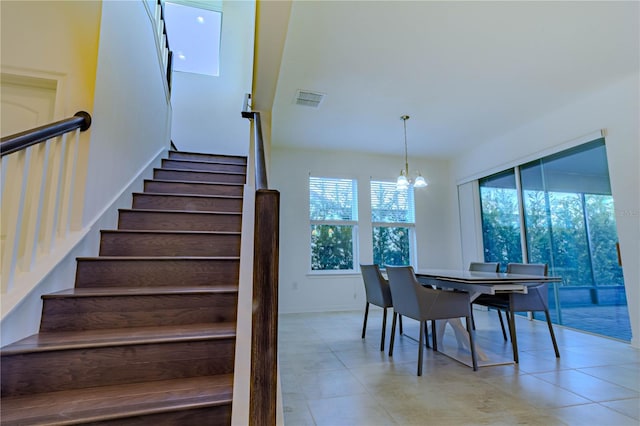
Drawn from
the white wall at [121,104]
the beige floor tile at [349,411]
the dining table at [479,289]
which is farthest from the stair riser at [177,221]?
the dining table at [479,289]

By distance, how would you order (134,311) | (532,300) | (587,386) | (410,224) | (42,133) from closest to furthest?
(42,133)
(134,311)
(587,386)
(532,300)
(410,224)

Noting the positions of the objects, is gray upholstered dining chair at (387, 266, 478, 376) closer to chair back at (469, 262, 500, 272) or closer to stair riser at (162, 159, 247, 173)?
chair back at (469, 262, 500, 272)

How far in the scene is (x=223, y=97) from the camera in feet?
16.9

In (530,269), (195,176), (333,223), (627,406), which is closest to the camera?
(627,406)

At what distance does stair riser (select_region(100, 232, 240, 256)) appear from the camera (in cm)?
215

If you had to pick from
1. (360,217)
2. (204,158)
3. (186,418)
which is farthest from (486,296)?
(204,158)

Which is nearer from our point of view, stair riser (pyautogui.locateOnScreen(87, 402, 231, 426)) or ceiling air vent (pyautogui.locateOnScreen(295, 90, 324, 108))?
stair riser (pyautogui.locateOnScreen(87, 402, 231, 426))

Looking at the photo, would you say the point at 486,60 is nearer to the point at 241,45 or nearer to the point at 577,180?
the point at 577,180

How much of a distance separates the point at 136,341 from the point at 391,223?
490 cm

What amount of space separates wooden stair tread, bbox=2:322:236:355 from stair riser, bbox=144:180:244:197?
1.63m

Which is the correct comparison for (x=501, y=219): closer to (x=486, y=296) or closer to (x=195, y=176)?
(x=486, y=296)

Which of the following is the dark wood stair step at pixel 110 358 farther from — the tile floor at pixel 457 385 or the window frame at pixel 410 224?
the window frame at pixel 410 224

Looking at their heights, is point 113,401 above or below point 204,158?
below

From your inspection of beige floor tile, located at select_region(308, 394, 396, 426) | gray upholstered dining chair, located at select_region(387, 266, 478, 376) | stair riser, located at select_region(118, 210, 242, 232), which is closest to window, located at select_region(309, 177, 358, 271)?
gray upholstered dining chair, located at select_region(387, 266, 478, 376)
